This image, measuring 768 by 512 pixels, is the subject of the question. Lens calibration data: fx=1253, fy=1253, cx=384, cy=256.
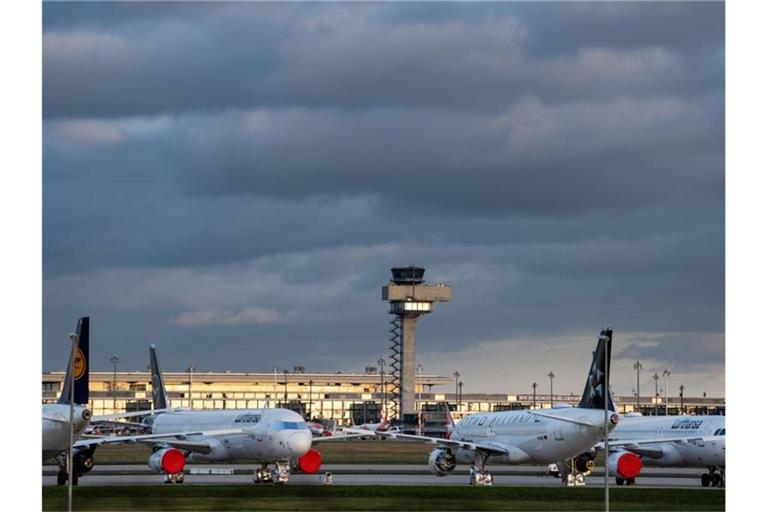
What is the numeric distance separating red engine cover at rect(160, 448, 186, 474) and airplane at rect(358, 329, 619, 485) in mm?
12238

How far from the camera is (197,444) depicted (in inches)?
3130

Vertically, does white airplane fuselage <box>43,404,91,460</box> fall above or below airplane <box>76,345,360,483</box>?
above

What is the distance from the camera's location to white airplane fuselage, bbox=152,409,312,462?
7500 centimetres

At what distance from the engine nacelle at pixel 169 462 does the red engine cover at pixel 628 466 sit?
26.1 meters

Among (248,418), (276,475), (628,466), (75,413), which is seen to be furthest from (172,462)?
(628,466)

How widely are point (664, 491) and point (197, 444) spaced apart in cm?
2985

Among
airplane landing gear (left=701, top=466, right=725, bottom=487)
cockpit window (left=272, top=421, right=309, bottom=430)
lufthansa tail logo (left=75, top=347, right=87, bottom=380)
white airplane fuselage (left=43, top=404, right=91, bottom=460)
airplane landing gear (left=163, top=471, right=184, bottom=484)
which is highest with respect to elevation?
lufthansa tail logo (left=75, top=347, right=87, bottom=380)

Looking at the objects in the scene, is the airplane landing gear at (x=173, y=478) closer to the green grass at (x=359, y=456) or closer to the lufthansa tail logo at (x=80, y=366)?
the lufthansa tail logo at (x=80, y=366)

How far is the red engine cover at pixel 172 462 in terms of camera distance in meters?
74.1

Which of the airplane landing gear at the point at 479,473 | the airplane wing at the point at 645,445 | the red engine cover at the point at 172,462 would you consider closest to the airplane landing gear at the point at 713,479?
the airplane wing at the point at 645,445

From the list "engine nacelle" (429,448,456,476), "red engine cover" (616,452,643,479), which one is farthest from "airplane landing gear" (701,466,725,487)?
"engine nacelle" (429,448,456,476)

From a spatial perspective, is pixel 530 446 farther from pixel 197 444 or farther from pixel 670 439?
pixel 197 444

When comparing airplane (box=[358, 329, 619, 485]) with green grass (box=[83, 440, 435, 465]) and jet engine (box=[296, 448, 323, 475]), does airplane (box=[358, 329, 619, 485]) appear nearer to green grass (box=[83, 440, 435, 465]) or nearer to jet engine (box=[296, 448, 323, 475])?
jet engine (box=[296, 448, 323, 475])
